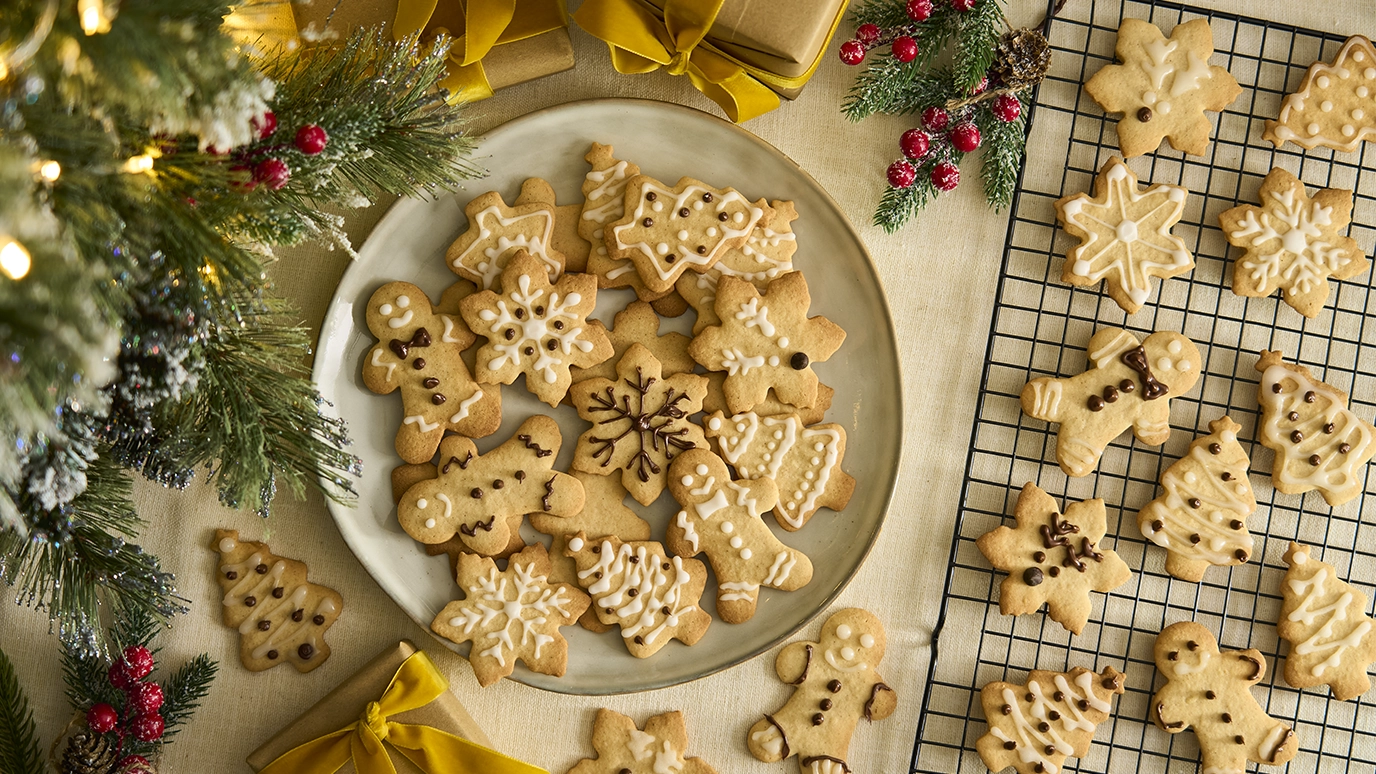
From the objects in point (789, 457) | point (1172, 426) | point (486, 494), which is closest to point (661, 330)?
point (789, 457)

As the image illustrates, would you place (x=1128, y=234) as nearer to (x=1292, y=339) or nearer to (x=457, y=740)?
(x=1292, y=339)

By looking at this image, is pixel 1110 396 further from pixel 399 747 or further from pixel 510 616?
pixel 399 747

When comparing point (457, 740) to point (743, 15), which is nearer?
point (743, 15)

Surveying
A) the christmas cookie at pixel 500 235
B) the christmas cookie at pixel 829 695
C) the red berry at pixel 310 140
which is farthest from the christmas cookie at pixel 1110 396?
the red berry at pixel 310 140

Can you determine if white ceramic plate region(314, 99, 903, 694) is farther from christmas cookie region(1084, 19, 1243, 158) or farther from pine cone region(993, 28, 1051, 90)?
christmas cookie region(1084, 19, 1243, 158)

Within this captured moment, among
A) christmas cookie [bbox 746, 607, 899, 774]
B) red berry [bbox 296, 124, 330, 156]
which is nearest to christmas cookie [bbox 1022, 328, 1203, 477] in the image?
christmas cookie [bbox 746, 607, 899, 774]

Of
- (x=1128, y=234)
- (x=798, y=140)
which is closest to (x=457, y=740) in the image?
(x=798, y=140)

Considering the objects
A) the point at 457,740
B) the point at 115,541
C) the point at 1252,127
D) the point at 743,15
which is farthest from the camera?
the point at 1252,127
